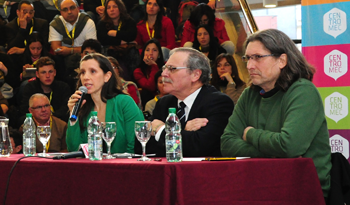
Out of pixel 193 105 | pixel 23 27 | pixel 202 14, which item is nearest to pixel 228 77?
pixel 202 14

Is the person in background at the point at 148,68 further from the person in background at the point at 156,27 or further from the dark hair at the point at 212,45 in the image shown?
the dark hair at the point at 212,45

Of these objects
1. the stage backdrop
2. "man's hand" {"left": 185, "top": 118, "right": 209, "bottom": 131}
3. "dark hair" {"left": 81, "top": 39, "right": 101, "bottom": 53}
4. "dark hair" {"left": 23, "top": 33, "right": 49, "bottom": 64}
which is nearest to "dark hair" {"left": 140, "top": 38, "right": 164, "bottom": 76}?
"dark hair" {"left": 81, "top": 39, "right": 101, "bottom": 53}

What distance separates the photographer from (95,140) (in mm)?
2264

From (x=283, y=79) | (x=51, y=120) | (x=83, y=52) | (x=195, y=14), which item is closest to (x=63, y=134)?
(x=51, y=120)

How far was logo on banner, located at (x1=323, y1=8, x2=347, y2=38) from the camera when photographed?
3.69 meters

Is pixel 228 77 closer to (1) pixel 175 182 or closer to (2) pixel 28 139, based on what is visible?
(2) pixel 28 139

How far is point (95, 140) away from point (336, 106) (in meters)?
2.32

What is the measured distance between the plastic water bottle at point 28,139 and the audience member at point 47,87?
3.30m

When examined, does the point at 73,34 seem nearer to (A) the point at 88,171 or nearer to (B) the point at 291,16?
(B) the point at 291,16

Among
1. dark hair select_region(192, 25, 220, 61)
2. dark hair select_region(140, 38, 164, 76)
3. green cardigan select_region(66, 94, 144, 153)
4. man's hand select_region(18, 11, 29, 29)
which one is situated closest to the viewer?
green cardigan select_region(66, 94, 144, 153)

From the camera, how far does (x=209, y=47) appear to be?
6297mm

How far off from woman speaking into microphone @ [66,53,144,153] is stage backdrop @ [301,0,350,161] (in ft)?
5.34

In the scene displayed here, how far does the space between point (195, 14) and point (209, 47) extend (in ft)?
2.08

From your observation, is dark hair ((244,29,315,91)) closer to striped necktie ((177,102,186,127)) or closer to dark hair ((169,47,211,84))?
dark hair ((169,47,211,84))
